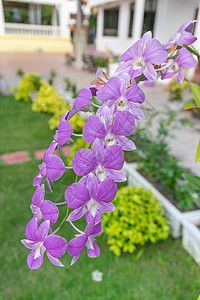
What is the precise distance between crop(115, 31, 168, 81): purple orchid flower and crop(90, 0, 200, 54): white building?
3386 millimetres

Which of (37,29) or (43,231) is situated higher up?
(43,231)

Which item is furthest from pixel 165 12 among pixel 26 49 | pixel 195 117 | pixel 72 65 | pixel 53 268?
pixel 26 49

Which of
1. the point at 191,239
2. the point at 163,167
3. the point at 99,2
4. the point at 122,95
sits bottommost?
the point at 191,239

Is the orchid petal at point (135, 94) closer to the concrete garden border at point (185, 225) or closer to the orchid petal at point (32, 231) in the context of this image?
the orchid petal at point (32, 231)

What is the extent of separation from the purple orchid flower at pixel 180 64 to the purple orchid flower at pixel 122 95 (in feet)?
0.37

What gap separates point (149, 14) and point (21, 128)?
6.28 meters

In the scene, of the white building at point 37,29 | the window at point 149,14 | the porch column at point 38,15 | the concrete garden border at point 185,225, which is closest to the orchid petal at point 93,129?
the concrete garden border at point 185,225

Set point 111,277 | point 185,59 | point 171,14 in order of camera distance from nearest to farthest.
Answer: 1. point 185,59
2. point 111,277
3. point 171,14

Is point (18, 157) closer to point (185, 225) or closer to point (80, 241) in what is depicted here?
point (185, 225)

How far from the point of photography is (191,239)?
1.79 m

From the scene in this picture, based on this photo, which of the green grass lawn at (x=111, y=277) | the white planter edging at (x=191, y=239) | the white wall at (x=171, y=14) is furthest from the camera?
the white wall at (x=171, y=14)

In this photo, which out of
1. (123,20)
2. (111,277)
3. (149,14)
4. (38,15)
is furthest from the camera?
(38,15)

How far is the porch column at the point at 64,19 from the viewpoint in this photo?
19297 mm

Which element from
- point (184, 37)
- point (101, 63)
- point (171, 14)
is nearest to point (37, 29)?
point (101, 63)
